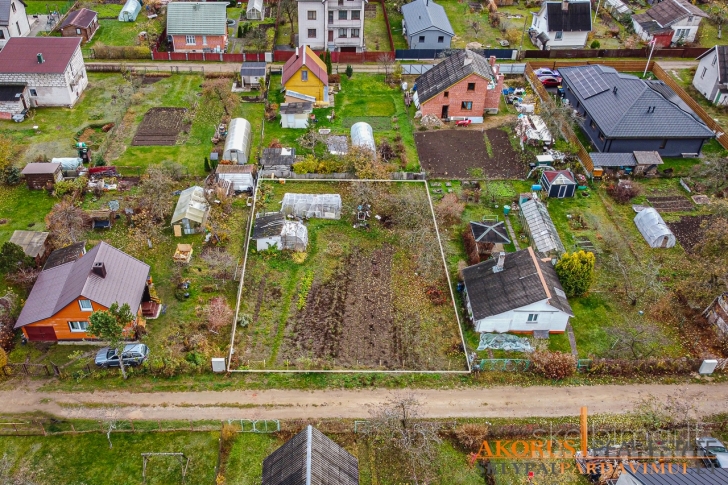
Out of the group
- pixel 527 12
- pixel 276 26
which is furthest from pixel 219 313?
pixel 527 12

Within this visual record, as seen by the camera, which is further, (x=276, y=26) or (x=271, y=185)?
(x=276, y=26)

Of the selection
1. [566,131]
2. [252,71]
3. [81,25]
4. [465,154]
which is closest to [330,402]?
[465,154]

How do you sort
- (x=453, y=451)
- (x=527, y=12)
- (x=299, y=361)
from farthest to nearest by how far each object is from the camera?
(x=527, y=12)
(x=299, y=361)
(x=453, y=451)

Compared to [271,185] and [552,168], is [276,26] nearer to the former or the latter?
[271,185]

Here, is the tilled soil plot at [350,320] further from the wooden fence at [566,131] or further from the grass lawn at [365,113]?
the wooden fence at [566,131]

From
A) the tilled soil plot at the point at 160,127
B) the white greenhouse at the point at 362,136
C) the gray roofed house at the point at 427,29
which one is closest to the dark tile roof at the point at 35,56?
the tilled soil plot at the point at 160,127

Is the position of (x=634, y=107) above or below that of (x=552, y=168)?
above

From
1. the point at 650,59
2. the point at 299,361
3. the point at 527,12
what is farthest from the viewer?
the point at 527,12
